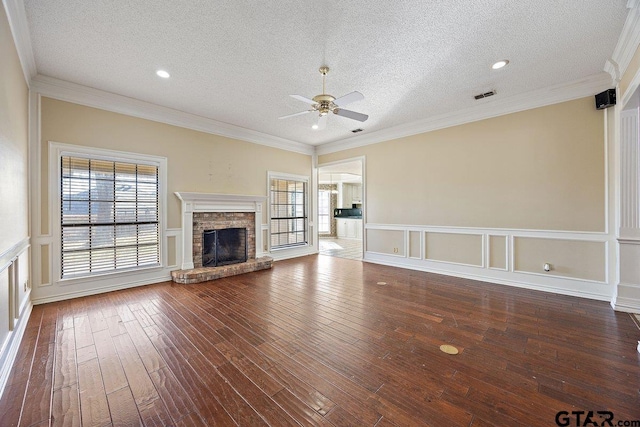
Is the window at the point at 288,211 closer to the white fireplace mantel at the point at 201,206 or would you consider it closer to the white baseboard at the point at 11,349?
the white fireplace mantel at the point at 201,206

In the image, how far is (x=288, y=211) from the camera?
6.76 meters

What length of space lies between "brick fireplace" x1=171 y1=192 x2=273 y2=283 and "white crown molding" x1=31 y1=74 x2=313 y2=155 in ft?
4.42

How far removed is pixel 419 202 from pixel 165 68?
479 centimetres

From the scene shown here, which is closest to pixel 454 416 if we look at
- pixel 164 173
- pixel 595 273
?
pixel 595 273

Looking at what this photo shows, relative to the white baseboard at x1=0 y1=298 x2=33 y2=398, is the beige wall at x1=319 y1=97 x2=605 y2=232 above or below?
above

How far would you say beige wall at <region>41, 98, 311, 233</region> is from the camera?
3623 millimetres

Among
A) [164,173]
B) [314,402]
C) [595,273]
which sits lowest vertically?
[314,402]

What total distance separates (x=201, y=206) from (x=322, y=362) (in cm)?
391

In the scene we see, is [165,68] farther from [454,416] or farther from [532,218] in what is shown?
[532,218]

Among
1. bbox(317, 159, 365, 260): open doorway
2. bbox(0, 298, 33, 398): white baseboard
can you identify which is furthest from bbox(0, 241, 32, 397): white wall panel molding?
bbox(317, 159, 365, 260): open doorway

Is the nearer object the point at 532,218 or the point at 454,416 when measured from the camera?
the point at 454,416

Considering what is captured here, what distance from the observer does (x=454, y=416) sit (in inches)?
60.6

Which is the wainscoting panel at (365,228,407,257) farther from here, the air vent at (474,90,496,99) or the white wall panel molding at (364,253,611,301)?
the air vent at (474,90,496,99)

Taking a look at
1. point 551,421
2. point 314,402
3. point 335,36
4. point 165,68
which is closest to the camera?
point 551,421
